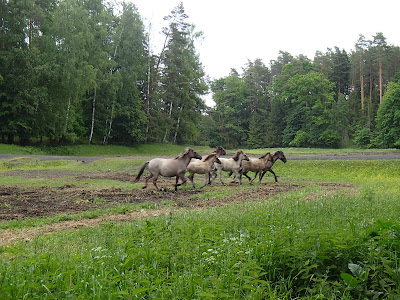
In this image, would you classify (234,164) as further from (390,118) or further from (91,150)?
(390,118)

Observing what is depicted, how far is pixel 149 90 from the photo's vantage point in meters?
57.9

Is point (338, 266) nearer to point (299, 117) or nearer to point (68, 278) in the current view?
point (68, 278)

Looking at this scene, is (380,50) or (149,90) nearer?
(149,90)

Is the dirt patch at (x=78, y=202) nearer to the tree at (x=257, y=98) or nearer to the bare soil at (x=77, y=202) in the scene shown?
the bare soil at (x=77, y=202)

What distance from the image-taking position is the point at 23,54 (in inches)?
1654

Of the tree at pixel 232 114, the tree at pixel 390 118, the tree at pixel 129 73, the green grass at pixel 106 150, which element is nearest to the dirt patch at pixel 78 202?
the green grass at pixel 106 150

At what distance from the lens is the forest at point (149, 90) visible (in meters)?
43.1

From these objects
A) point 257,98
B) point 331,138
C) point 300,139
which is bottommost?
point 300,139

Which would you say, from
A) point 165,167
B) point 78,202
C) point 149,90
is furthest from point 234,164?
point 149,90

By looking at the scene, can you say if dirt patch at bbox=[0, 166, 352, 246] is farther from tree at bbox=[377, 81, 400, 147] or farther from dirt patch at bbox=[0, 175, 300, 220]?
tree at bbox=[377, 81, 400, 147]

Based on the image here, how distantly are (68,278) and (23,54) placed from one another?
44.8 metres

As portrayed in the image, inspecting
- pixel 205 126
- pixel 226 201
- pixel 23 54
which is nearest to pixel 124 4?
pixel 23 54

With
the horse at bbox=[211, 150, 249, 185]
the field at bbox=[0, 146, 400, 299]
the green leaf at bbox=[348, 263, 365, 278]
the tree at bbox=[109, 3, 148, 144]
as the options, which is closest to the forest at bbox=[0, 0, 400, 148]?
the tree at bbox=[109, 3, 148, 144]

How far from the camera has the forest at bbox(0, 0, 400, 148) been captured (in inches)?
1697
